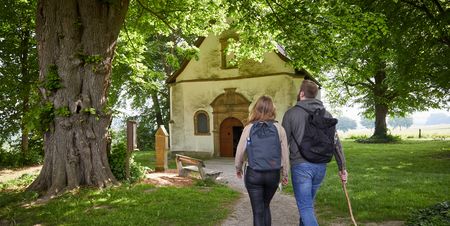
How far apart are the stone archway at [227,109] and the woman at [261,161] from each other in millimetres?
17367

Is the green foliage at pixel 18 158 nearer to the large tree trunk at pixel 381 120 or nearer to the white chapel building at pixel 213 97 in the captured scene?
the white chapel building at pixel 213 97

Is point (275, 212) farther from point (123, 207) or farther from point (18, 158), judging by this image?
point (18, 158)

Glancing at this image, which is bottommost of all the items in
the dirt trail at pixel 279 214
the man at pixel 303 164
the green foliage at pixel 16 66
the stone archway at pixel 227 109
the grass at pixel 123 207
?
the dirt trail at pixel 279 214

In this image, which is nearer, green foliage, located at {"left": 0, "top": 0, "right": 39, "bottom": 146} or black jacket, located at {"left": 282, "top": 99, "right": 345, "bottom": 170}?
black jacket, located at {"left": 282, "top": 99, "right": 345, "bottom": 170}

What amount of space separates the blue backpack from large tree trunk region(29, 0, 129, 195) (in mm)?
5990

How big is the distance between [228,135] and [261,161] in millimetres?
18638

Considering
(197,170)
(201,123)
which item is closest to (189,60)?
(201,123)

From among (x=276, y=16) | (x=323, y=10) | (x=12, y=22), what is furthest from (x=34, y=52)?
(x=323, y=10)

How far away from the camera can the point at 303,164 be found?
4.93 m

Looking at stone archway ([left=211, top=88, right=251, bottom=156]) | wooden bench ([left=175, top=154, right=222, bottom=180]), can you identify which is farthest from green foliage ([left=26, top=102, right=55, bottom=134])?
stone archway ([left=211, top=88, right=251, bottom=156])

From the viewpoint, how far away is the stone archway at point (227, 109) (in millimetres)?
22812

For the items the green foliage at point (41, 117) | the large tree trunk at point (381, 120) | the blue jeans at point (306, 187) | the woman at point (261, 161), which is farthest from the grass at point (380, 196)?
the large tree trunk at point (381, 120)

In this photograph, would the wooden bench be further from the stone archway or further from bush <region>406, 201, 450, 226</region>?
the stone archway

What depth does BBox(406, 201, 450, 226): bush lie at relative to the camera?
5.96 meters
